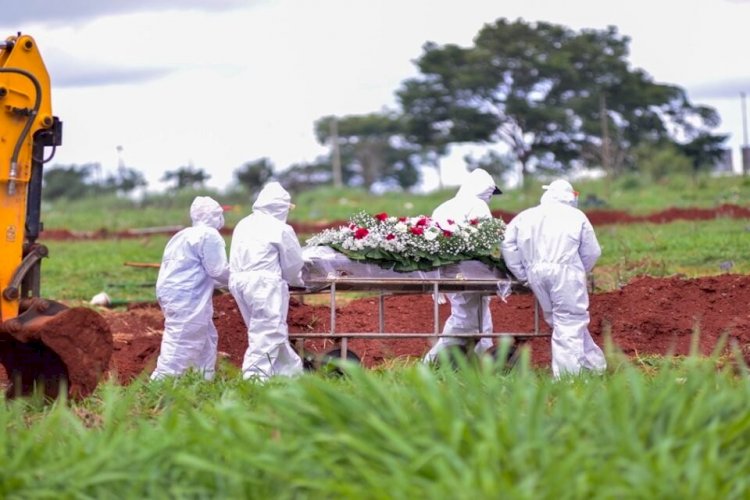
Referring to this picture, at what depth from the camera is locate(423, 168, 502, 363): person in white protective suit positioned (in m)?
13.3

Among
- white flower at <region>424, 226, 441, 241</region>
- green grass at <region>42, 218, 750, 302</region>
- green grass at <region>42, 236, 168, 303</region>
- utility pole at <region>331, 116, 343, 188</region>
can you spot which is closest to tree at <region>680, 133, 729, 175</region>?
utility pole at <region>331, 116, 343, 188</region>

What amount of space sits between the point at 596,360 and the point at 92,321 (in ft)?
15.9

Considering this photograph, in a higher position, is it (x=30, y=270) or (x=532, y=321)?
(x=30, y=270)

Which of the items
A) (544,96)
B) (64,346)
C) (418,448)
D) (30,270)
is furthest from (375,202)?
(418,448)

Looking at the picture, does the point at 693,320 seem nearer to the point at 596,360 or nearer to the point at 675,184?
the point at 596,360

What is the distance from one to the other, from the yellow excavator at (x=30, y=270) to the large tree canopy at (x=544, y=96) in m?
37.9

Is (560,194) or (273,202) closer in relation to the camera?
(273,202)

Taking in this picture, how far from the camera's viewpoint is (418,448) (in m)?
6.22

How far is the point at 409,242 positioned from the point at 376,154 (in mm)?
53606

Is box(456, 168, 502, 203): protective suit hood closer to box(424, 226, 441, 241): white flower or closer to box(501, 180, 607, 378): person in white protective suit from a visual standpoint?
box(501, 180, 607, 378): person in white protective suit

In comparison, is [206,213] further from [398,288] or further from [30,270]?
[30,270]

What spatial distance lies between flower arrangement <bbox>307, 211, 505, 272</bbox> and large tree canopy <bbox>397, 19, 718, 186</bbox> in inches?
1381

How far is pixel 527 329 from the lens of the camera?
49.2ft

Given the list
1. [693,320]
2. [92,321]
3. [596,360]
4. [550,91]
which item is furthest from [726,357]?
[550,91]
